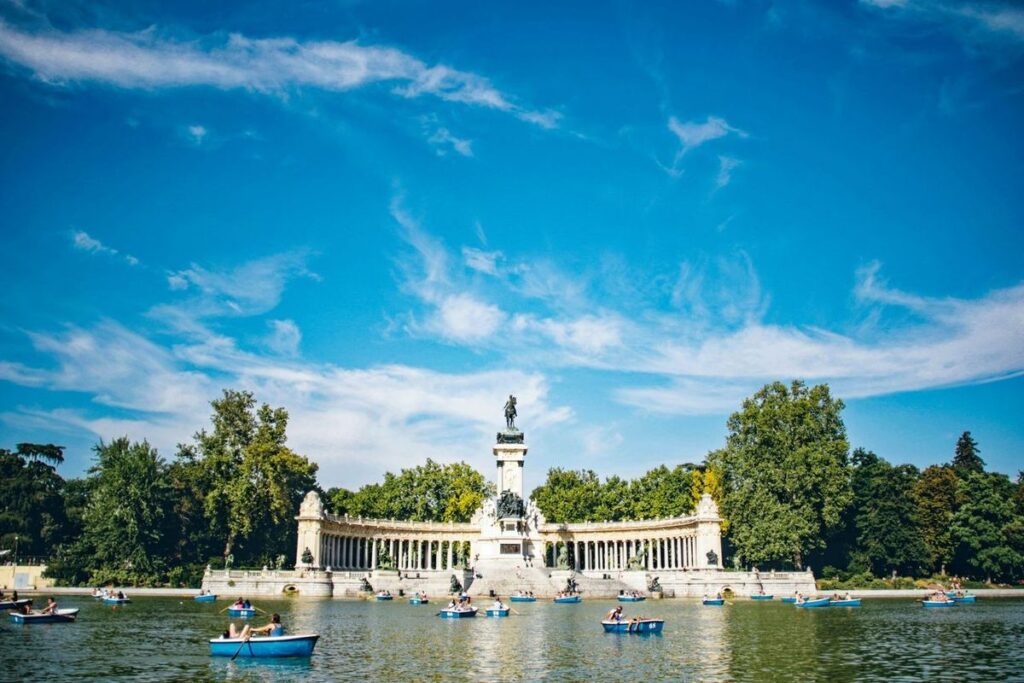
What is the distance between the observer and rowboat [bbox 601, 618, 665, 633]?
35000 millimetres

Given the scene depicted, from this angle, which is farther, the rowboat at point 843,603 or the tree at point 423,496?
the tree at point 423,496

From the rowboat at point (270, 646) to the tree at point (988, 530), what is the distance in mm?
67066

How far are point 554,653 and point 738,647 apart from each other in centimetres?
677

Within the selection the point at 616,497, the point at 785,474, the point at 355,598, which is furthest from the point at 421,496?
the point at 785,474

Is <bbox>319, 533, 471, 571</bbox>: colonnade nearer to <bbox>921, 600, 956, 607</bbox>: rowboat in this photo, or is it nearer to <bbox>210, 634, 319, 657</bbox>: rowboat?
<bbox>921, 600, 956, 607</bbox>: rowboat

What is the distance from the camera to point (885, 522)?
7475 cm

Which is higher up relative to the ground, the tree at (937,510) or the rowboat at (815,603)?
the tree at (937,510)

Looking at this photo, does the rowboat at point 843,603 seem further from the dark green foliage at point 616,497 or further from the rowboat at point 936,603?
the dark green foliage at point 616,497

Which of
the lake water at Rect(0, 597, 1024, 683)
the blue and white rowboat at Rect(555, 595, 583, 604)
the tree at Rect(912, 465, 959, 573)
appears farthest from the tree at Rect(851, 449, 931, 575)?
the blue and white rowboat at Rect(555, 595, 583, 604)

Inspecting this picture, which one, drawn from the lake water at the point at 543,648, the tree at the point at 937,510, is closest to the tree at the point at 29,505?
the lake water at the point at 543,648

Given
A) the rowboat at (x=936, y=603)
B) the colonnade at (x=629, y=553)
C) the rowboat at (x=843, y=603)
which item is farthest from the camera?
the colonnade at (x=629, y=553)

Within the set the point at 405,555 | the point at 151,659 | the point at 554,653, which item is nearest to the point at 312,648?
the point at 151,659

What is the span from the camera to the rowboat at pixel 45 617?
121ft

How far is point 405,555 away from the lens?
9894 cm
